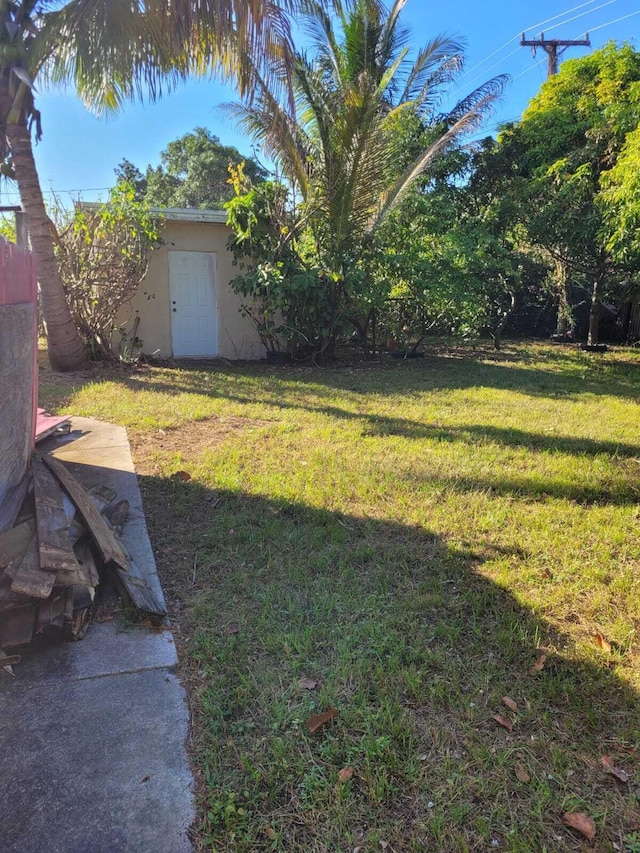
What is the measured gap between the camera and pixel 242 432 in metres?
6.24

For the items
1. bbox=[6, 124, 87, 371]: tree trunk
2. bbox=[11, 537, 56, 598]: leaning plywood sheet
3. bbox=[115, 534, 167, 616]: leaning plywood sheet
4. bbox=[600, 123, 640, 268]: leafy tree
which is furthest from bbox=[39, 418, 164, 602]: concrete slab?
bbox=[600, 123, 640, 268]: leafy tree

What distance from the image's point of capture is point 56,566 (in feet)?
8.44

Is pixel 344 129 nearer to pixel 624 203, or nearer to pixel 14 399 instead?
pixel 624 203

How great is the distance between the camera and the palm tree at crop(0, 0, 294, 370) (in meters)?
6.85

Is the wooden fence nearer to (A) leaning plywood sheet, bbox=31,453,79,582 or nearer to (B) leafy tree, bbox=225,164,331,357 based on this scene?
(A) leaning plywood sheet, bbox=31,453,79,582

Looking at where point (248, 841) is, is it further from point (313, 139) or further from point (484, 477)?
point (313, 139)

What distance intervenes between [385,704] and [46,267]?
842 cm

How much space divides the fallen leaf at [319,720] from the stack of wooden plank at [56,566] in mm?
1013

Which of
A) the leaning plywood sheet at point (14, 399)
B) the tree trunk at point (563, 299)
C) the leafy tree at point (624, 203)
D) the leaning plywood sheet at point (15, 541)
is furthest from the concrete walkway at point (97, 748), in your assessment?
the tree trunk at point (563, 299)

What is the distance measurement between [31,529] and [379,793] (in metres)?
2.08

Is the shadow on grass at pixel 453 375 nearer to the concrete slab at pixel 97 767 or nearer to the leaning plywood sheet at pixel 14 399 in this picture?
the leaning plywood sheet at pixel 14 399

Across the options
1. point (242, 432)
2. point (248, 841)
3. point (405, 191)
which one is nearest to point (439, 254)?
point (405, 191)

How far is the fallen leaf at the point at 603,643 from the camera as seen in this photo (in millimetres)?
2723

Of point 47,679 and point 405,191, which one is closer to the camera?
point 47,679
